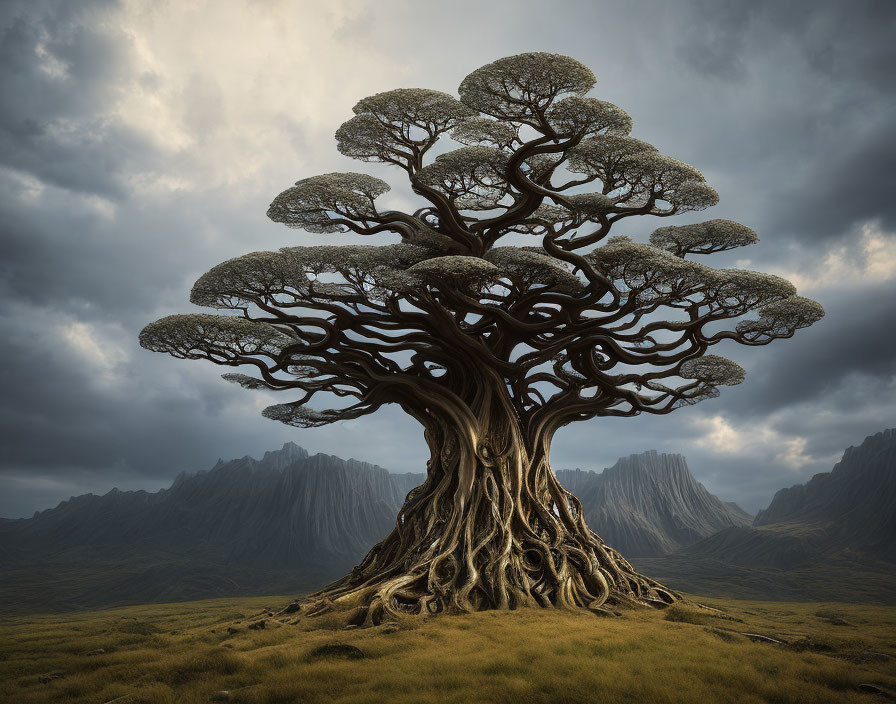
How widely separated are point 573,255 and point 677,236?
394 centimetres

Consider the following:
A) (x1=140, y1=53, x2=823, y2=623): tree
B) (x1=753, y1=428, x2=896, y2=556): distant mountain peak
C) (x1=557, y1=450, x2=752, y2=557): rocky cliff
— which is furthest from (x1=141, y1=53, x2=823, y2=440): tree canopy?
(x1=557, y1=450, x2=752, y2=557): rocky cliff

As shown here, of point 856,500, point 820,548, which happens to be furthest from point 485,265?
point 856,500

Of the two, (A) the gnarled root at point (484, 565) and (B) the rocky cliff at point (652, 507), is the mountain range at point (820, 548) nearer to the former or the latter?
(B) the rocky cliff at point (652, 507)

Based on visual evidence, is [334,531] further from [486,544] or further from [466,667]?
[466,667]

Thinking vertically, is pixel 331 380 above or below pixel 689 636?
above

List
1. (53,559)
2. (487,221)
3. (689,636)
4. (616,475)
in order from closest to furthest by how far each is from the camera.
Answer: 1. (689,636)
2. (487,221)
3. (53,559)
4. (616,475)

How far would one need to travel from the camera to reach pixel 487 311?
16172 mm

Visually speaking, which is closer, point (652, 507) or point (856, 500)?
point (856, 500)

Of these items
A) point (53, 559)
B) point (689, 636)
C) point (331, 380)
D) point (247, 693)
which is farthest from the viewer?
point (53, 559)

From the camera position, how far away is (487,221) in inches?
706

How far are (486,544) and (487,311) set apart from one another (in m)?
6.96

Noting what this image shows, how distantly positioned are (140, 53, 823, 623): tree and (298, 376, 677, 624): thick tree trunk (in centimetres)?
6

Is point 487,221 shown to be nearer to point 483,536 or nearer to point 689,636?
point 483,536

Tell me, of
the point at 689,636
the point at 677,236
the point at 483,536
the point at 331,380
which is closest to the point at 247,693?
the point at 689,636
